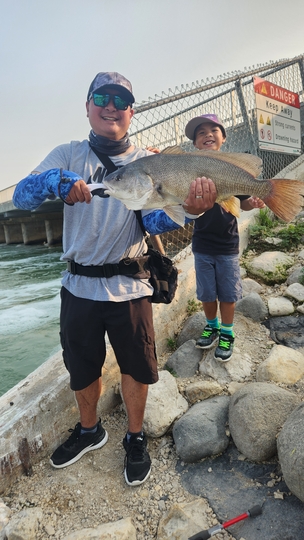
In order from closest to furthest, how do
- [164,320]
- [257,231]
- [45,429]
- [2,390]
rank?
[45,429] < [164,320] < [2,390] < [257,231]

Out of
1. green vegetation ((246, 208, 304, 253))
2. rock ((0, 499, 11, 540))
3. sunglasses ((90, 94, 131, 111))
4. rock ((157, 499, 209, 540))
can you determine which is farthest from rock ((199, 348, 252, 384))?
green vegetation ((246, 208, 304, 253))

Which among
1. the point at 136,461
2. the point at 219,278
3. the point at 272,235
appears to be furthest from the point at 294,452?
the point at 272,235

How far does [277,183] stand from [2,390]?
4.40m

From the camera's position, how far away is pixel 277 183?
7.32 ft

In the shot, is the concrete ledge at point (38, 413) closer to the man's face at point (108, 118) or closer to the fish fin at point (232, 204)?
the fish fin at point (232, 204)

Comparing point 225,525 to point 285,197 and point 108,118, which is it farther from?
point 108,118

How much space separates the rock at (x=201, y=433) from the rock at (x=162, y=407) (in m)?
0.12

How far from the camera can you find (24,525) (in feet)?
6.61

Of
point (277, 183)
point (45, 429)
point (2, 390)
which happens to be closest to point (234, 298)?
point (277, 183)

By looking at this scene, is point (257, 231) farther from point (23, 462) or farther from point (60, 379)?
point (23, 462)

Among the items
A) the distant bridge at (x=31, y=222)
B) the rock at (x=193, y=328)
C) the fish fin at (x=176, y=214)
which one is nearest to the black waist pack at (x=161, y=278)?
the fish fin at (x=176, y=214)

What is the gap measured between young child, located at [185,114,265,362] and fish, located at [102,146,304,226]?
108 centimetres

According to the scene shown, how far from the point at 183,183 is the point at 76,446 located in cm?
206

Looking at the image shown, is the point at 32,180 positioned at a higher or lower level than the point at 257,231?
higher
